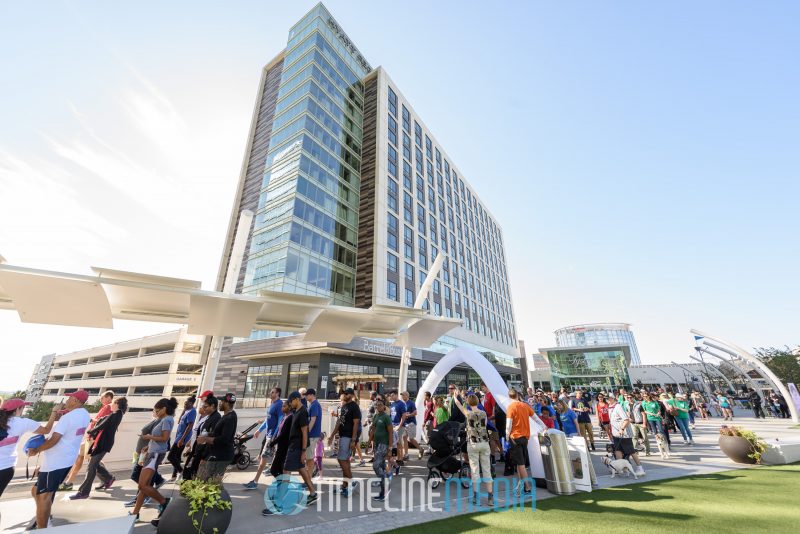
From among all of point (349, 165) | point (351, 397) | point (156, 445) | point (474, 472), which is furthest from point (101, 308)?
point (349, 165)

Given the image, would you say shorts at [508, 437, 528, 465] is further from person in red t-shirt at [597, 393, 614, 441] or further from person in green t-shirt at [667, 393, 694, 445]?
person in green t-shirt at [667, 393, 694, 445]

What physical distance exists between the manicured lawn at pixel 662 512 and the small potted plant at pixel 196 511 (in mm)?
2636

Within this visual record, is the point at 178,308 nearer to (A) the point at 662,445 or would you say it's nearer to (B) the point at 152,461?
(B) the point at 152,461

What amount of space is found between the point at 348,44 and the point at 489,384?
160ft

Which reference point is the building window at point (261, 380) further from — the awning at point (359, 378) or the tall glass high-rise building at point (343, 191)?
the awning at point (359, 378)

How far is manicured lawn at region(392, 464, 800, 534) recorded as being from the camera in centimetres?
465

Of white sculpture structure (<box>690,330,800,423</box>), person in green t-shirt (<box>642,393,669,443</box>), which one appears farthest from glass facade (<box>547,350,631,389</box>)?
person in green t-shirt (<box>642,393,669,443</box>)

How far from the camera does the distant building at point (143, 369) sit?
51719mm

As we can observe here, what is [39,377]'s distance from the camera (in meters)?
106

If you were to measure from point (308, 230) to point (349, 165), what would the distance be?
11828 millimetres

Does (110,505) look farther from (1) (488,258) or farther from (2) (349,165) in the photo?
(1) (488,258)

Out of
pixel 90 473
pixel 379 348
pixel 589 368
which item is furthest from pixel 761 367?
pixel 589 368

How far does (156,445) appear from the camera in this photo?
561 centimetres

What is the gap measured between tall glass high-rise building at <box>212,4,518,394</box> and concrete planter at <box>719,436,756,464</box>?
25248 mm
